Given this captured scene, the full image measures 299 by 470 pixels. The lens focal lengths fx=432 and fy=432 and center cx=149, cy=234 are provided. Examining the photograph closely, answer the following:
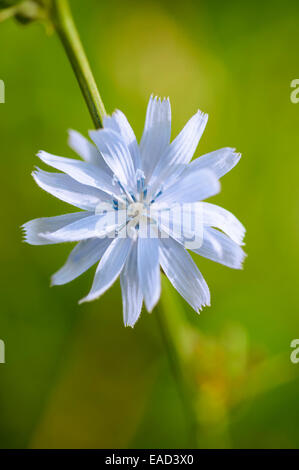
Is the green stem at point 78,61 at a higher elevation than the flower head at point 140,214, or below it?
higher

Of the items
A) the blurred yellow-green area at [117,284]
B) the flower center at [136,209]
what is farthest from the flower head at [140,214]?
the blurred yellow-green area at [117,284]

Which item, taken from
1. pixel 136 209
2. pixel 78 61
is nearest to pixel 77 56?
pixel 78 61

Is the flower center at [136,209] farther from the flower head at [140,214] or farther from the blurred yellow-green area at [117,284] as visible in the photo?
the blurred yellow-green area at [117,284]

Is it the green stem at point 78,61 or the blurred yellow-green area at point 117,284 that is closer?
the green stem at point 78,61

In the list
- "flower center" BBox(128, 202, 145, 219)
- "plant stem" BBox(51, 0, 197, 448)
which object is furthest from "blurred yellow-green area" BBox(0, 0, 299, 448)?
"plant stem" BBox(51, 0, 197, 448)

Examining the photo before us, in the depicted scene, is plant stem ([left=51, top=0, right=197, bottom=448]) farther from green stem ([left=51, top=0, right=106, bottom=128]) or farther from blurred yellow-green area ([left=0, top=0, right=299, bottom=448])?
blurred yellow-green area ([left=0, top=0, right=299, bottom=448])
